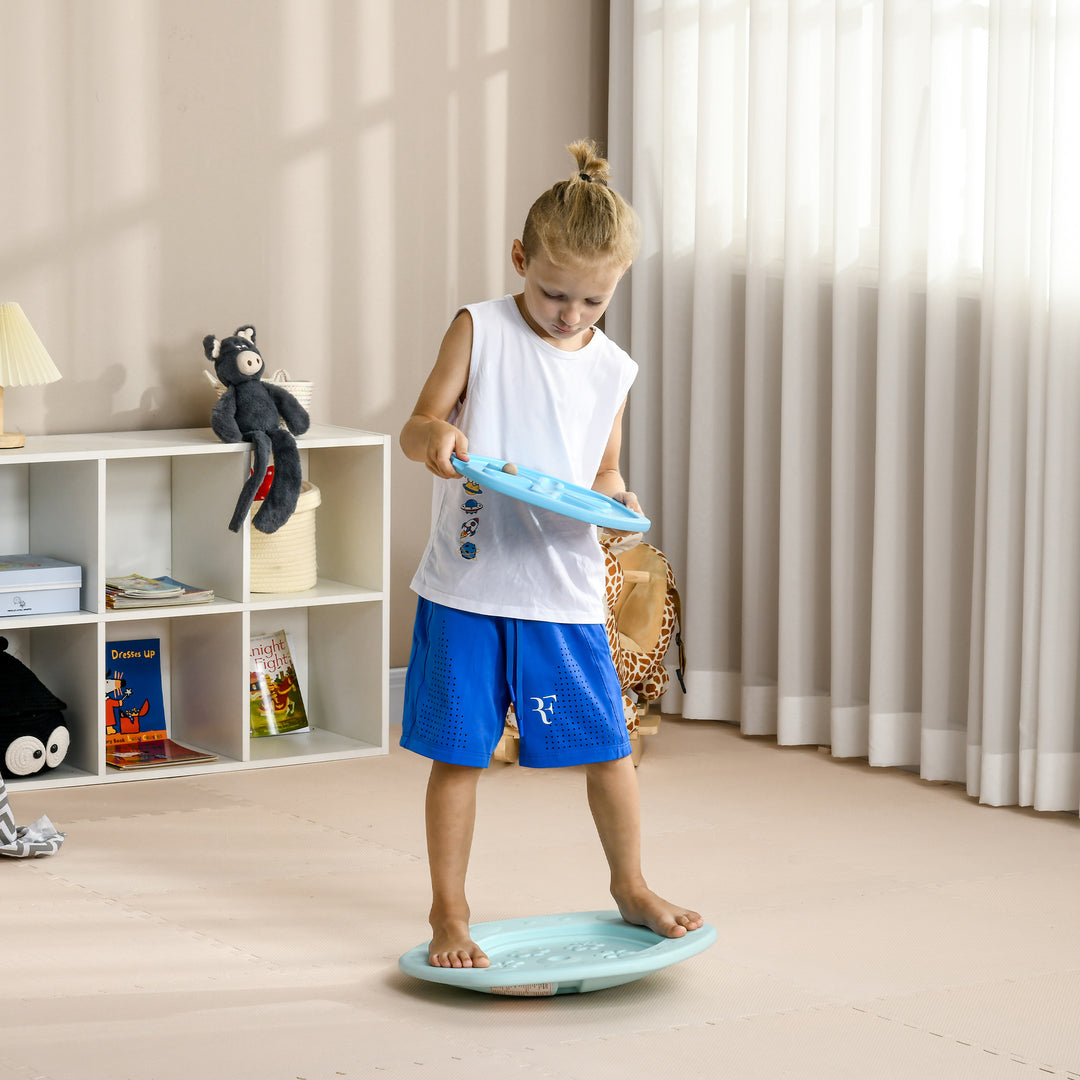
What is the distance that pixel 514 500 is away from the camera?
2082mm

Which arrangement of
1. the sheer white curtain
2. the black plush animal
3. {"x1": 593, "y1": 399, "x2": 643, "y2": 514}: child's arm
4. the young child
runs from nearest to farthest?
the young child
{"x1": 593, "y1": 399, "x2": 643, "y2": 514}: child's arm
the sheer white curtain
the black plush animal

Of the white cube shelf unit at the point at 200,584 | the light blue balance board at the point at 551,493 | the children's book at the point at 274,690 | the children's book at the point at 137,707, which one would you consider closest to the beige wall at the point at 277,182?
the white cube shelf unit at the point at 200,584

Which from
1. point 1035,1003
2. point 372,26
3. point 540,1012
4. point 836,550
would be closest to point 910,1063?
point 1035,1003

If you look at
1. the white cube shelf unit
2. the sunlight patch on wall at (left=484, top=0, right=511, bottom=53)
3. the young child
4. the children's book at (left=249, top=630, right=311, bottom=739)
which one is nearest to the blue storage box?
the white cube shelf unit

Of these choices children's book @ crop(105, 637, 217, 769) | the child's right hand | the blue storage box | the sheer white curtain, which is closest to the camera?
the child's right hand

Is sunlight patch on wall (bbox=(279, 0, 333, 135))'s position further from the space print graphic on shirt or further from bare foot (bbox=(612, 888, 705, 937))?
Result: bare foot (bbox=(612, 888, 705, 937))

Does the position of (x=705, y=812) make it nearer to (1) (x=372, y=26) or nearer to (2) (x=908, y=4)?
(2) (x=908, y=4)

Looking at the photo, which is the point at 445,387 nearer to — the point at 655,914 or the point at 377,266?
the point at 655,914

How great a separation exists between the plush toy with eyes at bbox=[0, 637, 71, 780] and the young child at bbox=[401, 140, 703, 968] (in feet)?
3.85

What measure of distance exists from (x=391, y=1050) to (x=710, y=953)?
0.51 metres

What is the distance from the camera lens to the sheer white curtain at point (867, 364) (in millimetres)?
2895

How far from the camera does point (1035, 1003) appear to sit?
2.02m

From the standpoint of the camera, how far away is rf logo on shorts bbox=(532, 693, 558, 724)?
6.84ft

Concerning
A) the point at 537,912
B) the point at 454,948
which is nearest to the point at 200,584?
the point at 537,912
